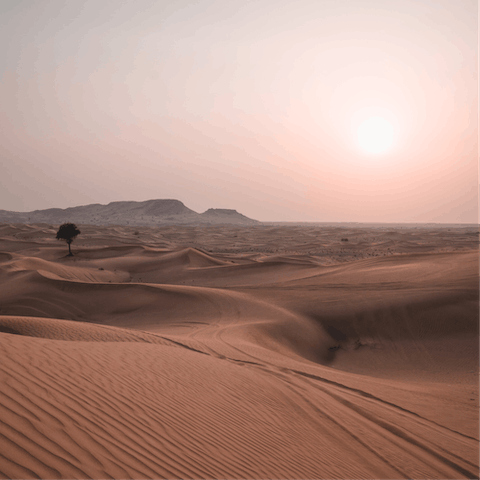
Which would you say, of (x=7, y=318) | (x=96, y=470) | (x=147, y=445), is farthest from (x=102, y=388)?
(x=7, y=318)

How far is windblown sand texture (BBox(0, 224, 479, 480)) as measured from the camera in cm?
370

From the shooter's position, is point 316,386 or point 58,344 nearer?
point 58,344

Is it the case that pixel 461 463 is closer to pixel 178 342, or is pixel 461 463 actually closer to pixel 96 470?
pixel 96 470

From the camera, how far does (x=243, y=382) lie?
23.1ft

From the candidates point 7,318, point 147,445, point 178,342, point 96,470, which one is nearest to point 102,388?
point 147,445

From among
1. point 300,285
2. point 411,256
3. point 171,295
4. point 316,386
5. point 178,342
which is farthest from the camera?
point 411,256

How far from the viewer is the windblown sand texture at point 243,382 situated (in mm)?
3697

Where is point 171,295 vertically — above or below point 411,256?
below

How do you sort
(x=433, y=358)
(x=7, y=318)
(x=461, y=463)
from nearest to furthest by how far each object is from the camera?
(x=461, y=463) → (x=7, y=318) → (x=433, y=358)

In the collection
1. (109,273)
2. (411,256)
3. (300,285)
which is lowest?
(109,273)

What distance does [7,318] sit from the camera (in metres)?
11.3

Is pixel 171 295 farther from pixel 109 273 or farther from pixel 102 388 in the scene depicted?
pixel 102 388

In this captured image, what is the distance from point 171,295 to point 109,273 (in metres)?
12.1

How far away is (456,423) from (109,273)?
2650 cm
